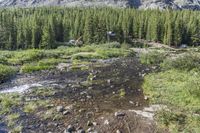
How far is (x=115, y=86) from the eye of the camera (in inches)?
1367

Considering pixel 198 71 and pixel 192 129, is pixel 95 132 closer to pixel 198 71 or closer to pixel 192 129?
pixel 192 129

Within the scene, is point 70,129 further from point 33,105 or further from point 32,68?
point 32,68

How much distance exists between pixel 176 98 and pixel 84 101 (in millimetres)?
7997

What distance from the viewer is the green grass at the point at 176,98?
22.3 m

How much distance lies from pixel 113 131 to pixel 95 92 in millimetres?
10584

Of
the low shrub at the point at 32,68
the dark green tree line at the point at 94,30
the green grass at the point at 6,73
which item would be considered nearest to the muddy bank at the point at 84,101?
the green grass at the point at 6,73

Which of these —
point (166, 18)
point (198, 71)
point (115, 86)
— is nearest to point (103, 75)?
point (115, 86)

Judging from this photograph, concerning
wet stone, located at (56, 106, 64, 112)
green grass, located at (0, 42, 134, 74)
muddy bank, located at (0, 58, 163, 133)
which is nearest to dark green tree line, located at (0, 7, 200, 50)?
green grass, located at (0, 42, 134, 74)

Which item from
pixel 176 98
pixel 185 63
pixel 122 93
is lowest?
pixel 122 93

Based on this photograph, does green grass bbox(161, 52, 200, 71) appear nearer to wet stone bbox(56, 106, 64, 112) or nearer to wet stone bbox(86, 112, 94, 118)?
wet stone bbox(86, 112, 94, 118)

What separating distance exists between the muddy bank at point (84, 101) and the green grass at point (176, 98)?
1.10m

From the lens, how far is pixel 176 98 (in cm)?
2792

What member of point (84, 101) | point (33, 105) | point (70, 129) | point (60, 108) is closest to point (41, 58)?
point (33, 105)

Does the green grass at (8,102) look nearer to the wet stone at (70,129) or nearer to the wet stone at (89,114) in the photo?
the wet stone at (89,114)
